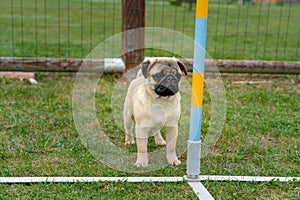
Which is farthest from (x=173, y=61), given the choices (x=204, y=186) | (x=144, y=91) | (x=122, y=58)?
(x=122, y=58)

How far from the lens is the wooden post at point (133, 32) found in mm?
5621

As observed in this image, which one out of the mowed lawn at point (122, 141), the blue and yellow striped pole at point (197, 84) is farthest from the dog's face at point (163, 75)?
the mowed lawn at point (122, 141)

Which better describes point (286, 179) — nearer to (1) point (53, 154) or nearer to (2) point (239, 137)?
(2) point (239, 137)

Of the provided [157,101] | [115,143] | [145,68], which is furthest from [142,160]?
[145,68]

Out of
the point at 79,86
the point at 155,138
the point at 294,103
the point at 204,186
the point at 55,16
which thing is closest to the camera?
the point at 204,186

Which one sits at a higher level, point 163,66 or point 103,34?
point 163,66

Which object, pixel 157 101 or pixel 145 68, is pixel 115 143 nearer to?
pixel 157 101

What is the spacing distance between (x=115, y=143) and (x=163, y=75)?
0.98 meters

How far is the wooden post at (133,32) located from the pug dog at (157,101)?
2321 millimetres

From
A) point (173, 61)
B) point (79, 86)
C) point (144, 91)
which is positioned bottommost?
point (79, 86)

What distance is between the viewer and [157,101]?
3162mm

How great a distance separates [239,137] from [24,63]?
2893 mm

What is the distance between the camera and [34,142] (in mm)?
3656

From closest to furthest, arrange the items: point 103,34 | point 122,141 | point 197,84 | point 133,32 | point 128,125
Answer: point 197,84
point 128,125
point 122,141
point 133,32
point 103,34
